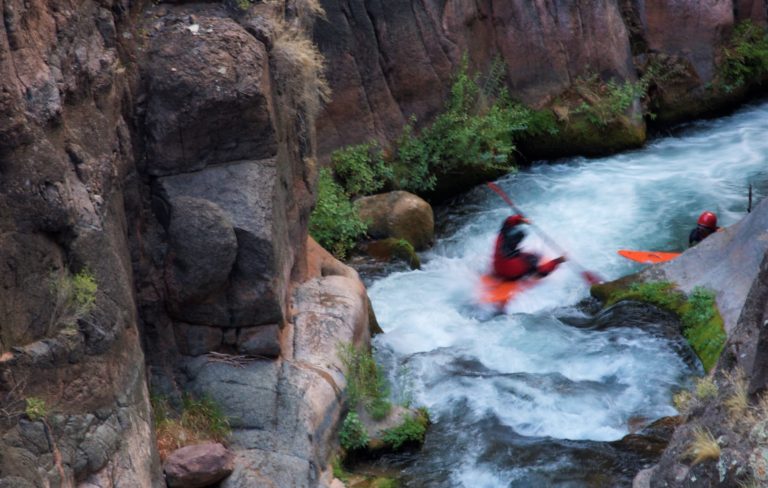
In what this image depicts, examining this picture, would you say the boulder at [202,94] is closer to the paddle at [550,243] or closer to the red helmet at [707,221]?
the paddle at [550,243]

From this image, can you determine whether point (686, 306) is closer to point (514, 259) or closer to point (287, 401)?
point (514, 259)

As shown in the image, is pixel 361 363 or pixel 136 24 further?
pixel 361 363

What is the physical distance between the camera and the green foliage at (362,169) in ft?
44.5

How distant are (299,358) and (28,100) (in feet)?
11.2

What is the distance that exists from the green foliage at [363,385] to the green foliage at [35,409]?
333cm

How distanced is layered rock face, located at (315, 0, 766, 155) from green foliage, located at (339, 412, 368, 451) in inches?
258

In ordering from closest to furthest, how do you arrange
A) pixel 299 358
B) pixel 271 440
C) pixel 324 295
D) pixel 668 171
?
pixel 271 440, pixel 299 358, pixel 324 295, pixel 668 171

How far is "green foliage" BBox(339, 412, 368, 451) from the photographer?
8.09 meters

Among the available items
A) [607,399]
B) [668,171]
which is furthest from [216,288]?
[668,171]

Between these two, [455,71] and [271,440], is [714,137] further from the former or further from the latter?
[271,440]

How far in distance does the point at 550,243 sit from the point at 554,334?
2.65 meters

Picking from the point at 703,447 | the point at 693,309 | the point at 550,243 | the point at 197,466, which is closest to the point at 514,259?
the point at 550,243

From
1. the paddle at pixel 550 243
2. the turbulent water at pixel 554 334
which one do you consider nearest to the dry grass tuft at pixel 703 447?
the turbulent water at pixel 554 334

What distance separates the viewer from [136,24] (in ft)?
24.4
